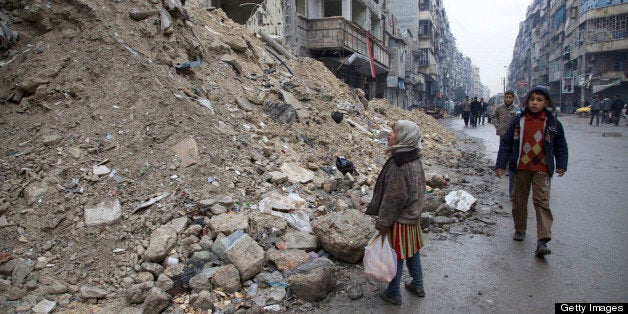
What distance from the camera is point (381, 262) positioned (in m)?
2.72

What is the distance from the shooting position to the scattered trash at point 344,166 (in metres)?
6.29

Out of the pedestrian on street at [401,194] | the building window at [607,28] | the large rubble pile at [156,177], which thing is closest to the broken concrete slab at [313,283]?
the large rubble pile at [156,177]

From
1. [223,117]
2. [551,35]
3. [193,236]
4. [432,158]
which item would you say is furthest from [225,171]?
[551,35]

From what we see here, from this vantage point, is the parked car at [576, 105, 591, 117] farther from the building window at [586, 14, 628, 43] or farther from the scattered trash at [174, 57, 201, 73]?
the scattered trash at [174, 57, 201, 73]

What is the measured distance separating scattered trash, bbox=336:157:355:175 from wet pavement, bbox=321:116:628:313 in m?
2.38

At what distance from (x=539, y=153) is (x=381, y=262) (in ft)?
7.20

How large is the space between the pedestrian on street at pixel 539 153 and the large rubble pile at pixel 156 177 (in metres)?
1.14

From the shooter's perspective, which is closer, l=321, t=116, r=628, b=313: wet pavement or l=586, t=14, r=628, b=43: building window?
l=321, t=116, r=628, b=313: wet pavement

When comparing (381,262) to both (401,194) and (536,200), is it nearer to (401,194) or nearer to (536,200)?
(401,194)

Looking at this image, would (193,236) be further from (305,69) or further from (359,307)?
(305,69)

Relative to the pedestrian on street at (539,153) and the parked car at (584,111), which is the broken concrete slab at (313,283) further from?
the parked car at (584,111)

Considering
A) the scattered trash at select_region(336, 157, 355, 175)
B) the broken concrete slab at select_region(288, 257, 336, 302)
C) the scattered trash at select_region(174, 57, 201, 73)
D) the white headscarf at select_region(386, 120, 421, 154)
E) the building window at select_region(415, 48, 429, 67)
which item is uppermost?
the building window at select_region(415, 48, 429, 67)

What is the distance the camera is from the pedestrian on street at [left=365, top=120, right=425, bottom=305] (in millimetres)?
2660

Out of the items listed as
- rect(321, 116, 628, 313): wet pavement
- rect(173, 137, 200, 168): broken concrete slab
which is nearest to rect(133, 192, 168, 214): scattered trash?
rect(173, 137, 200, 168): broken concrete slab
